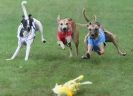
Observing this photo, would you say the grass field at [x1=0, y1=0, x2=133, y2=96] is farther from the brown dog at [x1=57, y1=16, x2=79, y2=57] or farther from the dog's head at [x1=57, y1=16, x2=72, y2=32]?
the dog's head at [x1=57, y1=16, x2=72, y2=32]

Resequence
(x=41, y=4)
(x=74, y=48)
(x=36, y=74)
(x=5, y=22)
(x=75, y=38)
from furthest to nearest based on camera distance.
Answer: (x=41, y=4) < (x=5, y=22) < (x=74, y=48) < (x=75, y=38) < (x=36, y=74)

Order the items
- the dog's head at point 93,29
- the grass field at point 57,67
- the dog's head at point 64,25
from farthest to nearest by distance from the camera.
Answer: the dog's head at point 64,25
the dog's head at point 93,29
the grass field at point 57,67

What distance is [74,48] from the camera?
14.8 metres

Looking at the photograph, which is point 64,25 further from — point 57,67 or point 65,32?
point 57,67

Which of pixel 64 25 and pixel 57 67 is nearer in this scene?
pixel 57 67

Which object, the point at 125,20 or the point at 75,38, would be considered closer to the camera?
the point at 75,38

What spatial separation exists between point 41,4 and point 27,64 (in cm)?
1281

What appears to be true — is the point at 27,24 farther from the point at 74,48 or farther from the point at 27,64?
the point at 74,48

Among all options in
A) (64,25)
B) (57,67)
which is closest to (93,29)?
(64,25)

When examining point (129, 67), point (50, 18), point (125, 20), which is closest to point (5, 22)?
point (50, 18)

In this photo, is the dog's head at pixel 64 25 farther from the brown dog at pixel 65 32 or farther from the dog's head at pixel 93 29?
the dog's head at pixel 93 29

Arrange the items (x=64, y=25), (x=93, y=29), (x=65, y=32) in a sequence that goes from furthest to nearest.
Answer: (x=65, y=32) → (x=64, y=25) → (x=93, y=29)

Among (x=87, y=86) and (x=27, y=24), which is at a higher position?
(x=27, y=24)

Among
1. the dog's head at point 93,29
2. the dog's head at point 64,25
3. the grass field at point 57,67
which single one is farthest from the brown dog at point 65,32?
the dog's head at point 93,29
